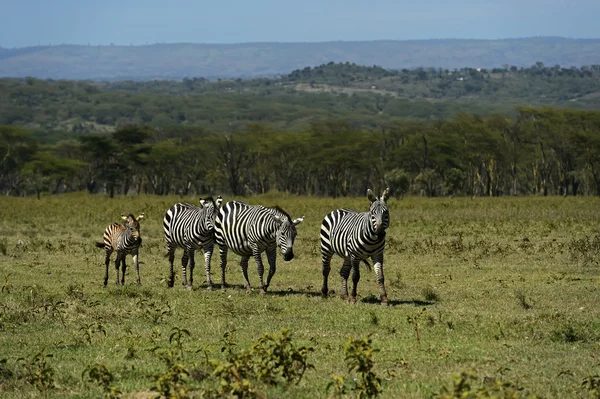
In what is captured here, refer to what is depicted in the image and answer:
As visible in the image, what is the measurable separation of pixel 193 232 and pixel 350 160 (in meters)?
54.9

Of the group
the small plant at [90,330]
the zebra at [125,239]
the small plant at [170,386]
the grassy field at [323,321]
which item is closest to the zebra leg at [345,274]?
the grassy field at [323,321]

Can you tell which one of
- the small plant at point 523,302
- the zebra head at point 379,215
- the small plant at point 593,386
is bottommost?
the small plant at point 523,302

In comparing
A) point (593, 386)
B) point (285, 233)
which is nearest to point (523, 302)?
point (285, 233)

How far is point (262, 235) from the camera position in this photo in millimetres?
16547

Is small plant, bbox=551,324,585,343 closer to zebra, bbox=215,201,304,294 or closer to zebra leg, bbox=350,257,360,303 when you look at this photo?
zebra leg, bbox=350,257,360,303

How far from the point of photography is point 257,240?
1664cm

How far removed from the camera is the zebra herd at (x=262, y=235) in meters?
15.1

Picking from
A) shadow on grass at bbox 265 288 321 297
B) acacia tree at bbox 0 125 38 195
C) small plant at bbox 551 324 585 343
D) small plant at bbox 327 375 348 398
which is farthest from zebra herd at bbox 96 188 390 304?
acacia tree at bbox 0 125 38 195

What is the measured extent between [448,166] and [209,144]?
22.4 metres

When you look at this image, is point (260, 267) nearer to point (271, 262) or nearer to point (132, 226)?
point (271, 262)

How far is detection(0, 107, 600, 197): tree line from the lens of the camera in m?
71.8

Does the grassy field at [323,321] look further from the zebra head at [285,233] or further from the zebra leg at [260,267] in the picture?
the zebra head at [285,233]

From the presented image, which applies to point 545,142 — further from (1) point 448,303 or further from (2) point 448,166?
(1) point 448,303

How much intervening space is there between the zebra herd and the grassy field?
1.84 feet
